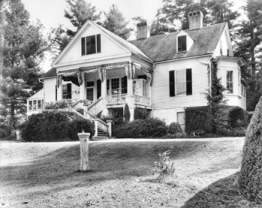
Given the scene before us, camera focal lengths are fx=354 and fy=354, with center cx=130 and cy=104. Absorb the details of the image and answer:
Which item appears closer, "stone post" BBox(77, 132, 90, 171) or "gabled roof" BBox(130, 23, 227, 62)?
"stone post" BBox(77, 132, 90, 171)

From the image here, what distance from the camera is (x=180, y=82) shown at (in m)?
24.0

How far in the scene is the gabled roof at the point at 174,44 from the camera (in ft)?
79.0

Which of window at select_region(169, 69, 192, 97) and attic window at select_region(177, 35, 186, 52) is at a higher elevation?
attic window at select_region(177, 35, 186, 52)

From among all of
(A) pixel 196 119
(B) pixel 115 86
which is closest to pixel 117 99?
(B) pixel 115 86

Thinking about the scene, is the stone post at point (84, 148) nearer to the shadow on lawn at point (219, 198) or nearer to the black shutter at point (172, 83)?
the shadow on lawn at point (219, 198)

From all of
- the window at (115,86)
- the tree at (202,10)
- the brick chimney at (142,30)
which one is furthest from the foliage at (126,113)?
the brick chimney at (142,30)

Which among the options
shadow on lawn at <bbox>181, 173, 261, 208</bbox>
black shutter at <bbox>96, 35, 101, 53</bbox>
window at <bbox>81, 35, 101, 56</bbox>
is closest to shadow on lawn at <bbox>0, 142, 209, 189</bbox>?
shadow on lawn at <bbox>181, 173, 261, 208</bbox>

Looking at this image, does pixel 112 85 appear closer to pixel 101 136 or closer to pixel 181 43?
pixel 181 43

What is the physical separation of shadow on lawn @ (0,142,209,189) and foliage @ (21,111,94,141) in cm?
507

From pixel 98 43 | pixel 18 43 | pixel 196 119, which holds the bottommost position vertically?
pixel 196 119

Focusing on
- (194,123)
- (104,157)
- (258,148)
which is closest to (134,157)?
(104,157)

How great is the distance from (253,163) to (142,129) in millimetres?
14981

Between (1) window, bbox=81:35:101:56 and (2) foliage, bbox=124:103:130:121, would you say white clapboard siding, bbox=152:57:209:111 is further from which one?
(1) window, bbox=81:35:101:56

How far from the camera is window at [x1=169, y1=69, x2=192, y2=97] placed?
23.7 meters
